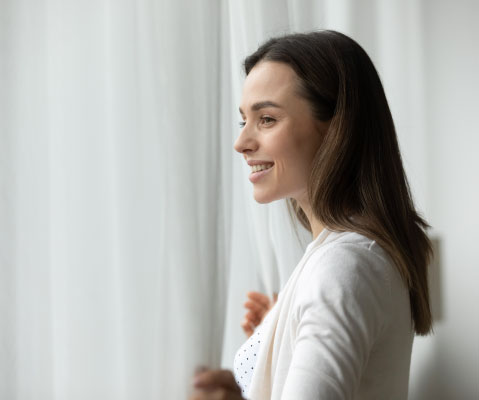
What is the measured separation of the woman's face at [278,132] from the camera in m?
1.10

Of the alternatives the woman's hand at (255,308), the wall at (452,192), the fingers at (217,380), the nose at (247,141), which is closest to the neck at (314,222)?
the nose at (247,141)

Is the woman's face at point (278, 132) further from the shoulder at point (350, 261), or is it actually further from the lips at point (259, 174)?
the shoulder at point (350, 261)

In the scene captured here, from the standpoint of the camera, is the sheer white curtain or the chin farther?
the chin

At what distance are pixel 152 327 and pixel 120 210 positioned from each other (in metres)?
0.20

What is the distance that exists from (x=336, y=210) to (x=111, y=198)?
1.23ft

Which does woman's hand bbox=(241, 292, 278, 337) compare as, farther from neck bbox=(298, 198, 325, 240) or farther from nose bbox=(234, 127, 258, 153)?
nose bbox=(234, 127, 258, 153)

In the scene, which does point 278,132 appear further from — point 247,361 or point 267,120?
point 247,361

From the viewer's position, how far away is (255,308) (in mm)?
1415

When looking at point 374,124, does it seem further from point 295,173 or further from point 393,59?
point 393,59

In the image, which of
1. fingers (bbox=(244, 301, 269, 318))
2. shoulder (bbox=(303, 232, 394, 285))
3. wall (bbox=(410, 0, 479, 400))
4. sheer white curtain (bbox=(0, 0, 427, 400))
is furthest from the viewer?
wall (bbox=(410, 0, 479, 400))

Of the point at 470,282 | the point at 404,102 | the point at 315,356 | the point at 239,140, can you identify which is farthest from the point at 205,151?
the point at 470,282

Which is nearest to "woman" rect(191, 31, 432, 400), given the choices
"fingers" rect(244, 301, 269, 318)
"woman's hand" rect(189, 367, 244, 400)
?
"woman's hand" rect(189, 367, 244, 400)

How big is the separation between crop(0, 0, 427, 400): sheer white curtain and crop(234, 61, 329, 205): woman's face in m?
0.07

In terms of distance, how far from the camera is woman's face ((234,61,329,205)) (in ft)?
3.60
